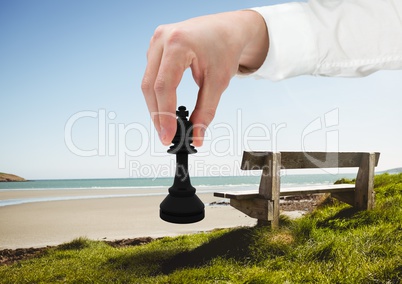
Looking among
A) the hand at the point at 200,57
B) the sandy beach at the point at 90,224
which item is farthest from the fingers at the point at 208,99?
the sandy beach at the point at 90,224

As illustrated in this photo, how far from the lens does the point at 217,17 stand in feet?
3.07

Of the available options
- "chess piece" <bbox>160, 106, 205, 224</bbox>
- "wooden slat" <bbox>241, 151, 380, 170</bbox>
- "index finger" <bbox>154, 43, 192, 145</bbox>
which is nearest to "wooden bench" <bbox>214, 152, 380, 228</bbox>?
"wooden slat" <bbox>241, 151, 380, 170</bbox>

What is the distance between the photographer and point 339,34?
1.06m

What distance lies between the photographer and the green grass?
135 inches

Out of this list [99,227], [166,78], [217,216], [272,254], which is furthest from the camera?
[217,216]

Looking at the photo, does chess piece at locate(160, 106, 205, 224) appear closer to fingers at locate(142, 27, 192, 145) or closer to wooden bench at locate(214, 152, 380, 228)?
fingers at locate(142, 27, 192, 145)

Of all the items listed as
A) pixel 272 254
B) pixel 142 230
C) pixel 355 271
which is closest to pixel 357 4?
pixel 355 271

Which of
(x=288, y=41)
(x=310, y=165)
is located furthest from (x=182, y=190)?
(x=310, y=165)

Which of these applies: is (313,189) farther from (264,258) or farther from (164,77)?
(164,77)

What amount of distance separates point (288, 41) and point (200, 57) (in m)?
0.28

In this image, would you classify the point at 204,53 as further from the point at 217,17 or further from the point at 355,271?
the point at 355,271

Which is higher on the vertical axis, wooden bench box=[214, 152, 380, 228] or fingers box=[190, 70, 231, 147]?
fingers box=[190, 70, 231, 147]

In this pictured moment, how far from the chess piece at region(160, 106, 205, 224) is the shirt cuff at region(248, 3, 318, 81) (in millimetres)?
317

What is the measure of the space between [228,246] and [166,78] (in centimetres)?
438
